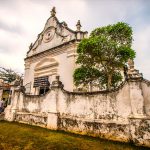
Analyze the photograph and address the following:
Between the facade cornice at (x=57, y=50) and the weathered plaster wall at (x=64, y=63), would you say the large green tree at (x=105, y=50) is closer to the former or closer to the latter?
the weathered plaster wall at (x=64, y=63)

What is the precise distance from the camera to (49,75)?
17.4 m

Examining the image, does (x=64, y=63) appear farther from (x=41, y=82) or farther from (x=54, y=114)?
(x=54, y=114)

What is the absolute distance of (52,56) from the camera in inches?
699

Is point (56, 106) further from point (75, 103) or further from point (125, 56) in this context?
point (125, 56)

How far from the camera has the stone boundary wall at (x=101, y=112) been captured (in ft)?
23.4

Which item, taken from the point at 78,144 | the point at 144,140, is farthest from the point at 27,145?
the point at 144,140

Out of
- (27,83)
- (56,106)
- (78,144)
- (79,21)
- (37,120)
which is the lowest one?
(78,144)

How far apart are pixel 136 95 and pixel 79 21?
11.0 m

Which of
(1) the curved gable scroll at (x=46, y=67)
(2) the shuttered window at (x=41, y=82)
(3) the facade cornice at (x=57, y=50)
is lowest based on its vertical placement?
(2) the shuttered window at (x=41, y=82)

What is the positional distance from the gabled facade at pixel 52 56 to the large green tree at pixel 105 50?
2.86 meters

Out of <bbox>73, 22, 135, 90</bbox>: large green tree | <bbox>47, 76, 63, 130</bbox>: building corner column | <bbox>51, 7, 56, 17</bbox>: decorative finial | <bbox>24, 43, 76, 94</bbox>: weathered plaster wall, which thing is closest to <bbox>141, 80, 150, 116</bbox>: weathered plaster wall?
<bbox>73, 22, 135, 90</bbox>: large green tree

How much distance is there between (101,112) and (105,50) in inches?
179

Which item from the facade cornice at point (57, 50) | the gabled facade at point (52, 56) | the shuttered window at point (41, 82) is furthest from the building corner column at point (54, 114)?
the shuttered window at point (41, 82)

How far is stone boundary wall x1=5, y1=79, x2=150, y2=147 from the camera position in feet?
23.4
